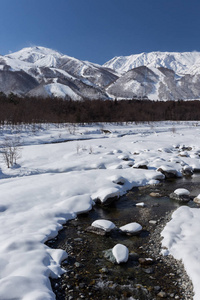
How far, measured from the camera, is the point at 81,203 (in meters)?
7.97

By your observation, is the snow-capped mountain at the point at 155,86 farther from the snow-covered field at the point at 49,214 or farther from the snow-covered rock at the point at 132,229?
the snow-covered rock at the point at 132,229

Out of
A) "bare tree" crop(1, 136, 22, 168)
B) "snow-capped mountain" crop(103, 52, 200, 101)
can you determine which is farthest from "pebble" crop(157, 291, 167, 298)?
"snow-capped mountain" crop(103, 52, 200, 101)

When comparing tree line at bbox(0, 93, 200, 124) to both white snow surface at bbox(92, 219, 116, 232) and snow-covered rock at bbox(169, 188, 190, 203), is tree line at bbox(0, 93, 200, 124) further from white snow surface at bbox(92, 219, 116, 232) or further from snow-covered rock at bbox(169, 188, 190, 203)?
white snow surface at bbox(92, 219, 116, 232)

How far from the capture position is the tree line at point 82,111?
42.9 m

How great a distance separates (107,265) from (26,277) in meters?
1.72

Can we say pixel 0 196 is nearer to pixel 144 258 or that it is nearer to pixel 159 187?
pixel 144 258

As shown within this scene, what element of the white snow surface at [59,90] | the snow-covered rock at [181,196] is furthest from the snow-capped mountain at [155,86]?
the snow-covered rock at [181,196]

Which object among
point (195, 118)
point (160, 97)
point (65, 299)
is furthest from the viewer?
point (160, 97)

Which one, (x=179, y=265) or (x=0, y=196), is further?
(x=0, y=196)

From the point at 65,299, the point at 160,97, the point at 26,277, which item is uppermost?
the point at 160,97

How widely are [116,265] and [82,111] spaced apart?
49226 mm

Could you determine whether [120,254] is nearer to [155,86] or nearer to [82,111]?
[82,111]

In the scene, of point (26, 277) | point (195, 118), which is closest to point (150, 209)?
point (26, 277)

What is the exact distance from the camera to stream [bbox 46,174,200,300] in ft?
13.5
